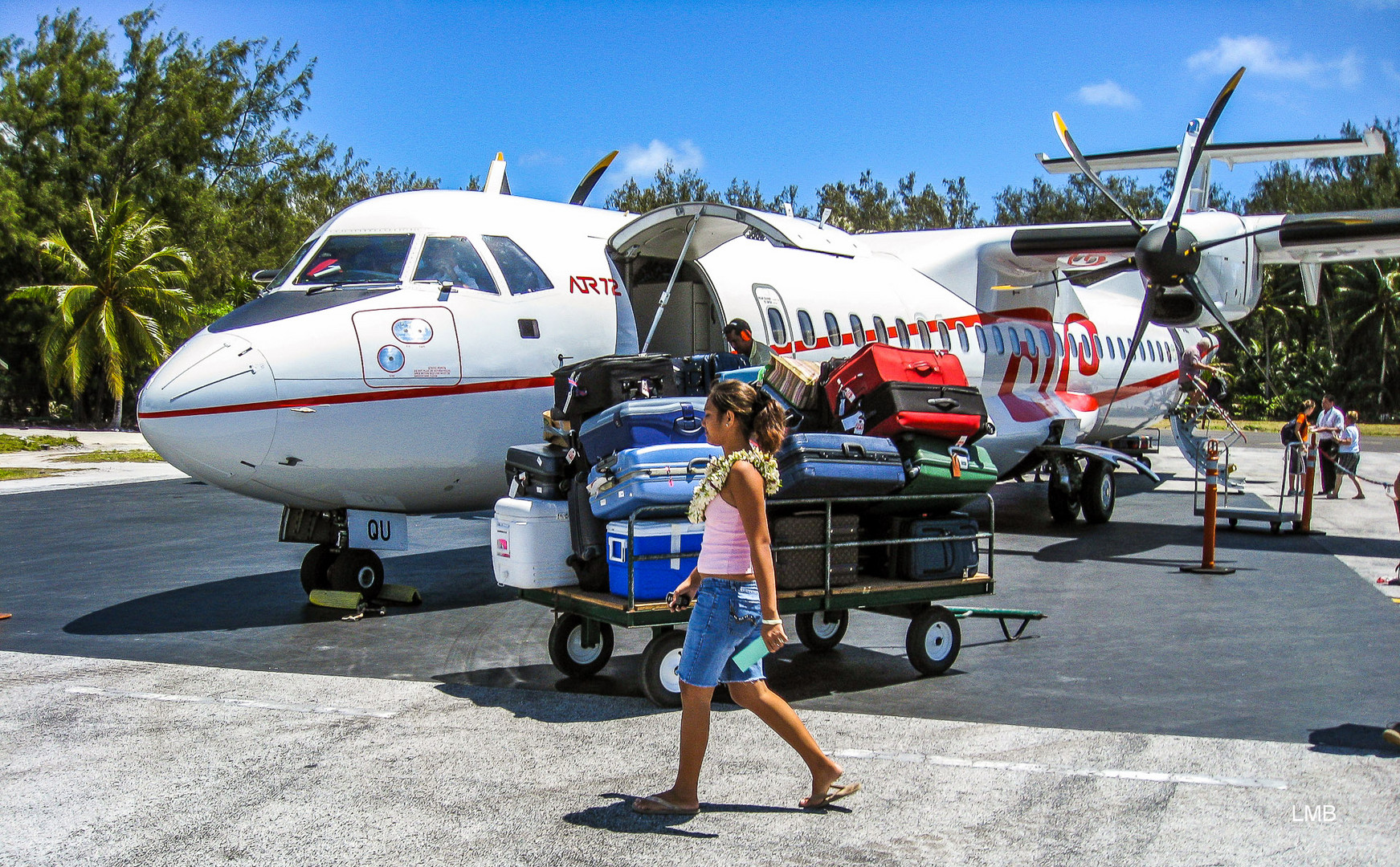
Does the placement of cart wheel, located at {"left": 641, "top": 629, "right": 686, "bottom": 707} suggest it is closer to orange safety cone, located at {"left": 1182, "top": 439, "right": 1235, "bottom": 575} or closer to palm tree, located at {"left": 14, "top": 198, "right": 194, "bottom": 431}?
orange safety cone, located at {"left": 1182, "top": 439, "right": 1235, "bottom": 575}

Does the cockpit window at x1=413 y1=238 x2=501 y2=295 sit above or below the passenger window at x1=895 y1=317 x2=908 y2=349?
above

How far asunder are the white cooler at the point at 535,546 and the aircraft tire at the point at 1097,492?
10.2 meters

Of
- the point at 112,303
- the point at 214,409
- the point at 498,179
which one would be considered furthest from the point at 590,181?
the point at 112,303

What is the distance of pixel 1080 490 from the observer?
15266 millimetres

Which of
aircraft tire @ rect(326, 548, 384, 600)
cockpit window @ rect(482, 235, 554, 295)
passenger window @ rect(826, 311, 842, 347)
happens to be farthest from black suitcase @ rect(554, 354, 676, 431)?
passenger window @ rect(826, 311, 842, 347)

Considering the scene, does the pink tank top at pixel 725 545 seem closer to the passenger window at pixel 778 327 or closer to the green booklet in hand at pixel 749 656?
the green booklet in hand at pixel 749 656

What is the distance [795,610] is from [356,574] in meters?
4.26

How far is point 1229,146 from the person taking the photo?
1652 cm

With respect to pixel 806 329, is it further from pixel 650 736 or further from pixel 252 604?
pixel 650 736

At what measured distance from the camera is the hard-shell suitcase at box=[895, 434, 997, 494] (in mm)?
7113

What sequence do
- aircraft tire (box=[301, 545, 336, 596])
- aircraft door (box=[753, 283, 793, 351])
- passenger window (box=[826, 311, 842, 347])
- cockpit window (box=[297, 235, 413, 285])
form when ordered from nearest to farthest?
cockpit window (box=[297, 235, 413, 285]), aircraft tire (box=[301, 545, 336, 596]), aircraft door (box=[753, 283, 793, 351]), passenger window (box=[826, 311, 842, 347])

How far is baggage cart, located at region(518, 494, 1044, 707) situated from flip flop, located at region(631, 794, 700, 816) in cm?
150

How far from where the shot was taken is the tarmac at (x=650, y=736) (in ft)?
14.3

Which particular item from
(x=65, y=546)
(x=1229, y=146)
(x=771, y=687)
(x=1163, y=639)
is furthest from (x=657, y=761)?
(x=1229, y=146)
